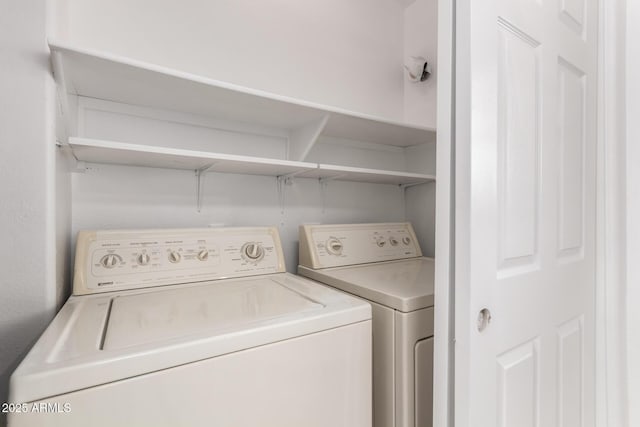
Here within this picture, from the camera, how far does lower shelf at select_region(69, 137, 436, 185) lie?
1047 millimetres

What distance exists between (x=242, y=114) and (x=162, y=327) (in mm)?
1040

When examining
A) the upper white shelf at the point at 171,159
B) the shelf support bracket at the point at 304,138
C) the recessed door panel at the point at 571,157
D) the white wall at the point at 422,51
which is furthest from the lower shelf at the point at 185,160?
the recessed door panel at the point at 571,157

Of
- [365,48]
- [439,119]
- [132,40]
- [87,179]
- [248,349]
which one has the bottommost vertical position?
[248,349]

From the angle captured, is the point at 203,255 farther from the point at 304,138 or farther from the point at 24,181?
the point at 304,138

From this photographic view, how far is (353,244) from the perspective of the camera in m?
1.69

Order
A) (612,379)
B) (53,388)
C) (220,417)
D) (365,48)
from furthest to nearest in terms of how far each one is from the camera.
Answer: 1. (365,48)
2. (612,379)
3. (220,417)
4. (53,388)

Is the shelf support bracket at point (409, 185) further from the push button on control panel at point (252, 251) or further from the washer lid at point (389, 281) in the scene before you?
the push button on control panel at point (252, 251)

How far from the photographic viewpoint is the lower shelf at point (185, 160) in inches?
41.2

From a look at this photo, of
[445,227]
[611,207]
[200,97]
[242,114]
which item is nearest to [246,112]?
[242,114]

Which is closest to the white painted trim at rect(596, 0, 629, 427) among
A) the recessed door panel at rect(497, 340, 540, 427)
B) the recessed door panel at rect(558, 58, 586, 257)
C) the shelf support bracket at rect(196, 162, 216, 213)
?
the recessed door panel at rect(558, 58, 586, 257)

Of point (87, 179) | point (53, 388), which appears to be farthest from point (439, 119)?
point (87, 179)

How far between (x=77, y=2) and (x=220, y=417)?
1.66 metres

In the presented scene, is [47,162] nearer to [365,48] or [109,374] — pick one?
[109,374]

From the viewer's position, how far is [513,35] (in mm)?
829
